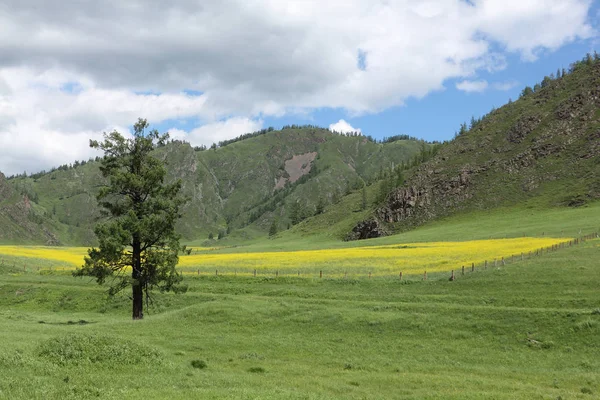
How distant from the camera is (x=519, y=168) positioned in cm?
16475

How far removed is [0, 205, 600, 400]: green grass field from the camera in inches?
766

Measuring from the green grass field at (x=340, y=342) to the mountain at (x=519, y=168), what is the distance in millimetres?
103326

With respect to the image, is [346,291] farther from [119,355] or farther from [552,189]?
[552,189]

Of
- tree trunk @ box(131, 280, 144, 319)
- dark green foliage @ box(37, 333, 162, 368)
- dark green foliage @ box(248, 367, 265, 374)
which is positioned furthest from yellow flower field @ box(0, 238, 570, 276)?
dark green foliage @ box(37, 333, 162, 368)

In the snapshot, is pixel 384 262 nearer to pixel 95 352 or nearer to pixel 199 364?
pixel 199 364

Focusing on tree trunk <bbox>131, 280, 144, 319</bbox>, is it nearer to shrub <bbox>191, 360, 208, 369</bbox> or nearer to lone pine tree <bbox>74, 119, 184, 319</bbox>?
lone pine tree <bbox>74, 119, 184, 319</bbox>

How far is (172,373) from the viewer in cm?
2131

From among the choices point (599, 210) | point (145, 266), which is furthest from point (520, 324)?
point (599, 210)

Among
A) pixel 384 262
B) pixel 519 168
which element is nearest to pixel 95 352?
pixel 384 262

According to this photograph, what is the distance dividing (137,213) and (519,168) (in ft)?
515

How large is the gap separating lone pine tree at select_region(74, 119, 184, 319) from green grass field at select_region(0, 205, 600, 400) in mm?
5072

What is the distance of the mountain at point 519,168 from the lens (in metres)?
150

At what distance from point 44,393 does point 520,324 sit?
28194 millimetres

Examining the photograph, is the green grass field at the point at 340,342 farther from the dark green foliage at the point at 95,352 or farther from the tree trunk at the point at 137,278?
the tree trunk at the point at 137,278
